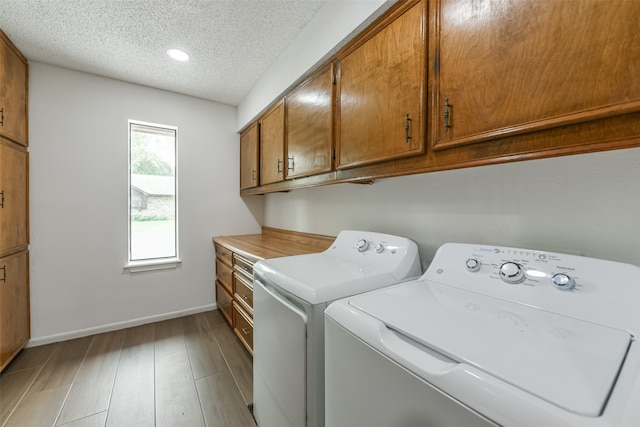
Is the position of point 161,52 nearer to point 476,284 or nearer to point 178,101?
point 178,101

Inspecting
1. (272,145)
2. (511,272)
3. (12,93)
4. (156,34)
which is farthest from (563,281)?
(12,93)

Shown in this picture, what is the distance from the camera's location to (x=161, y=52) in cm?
201

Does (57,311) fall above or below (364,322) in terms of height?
below

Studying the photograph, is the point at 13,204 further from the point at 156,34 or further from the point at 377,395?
the point at 377,395

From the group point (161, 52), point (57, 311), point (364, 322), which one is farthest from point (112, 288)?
point (364, 322)

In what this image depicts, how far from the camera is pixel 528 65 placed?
0.70 meters

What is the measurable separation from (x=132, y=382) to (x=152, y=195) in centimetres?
176

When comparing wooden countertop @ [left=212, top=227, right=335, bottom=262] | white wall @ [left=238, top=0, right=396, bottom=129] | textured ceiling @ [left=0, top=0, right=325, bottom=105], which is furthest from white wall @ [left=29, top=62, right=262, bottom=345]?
white wall @ [left=238, top=0, right=396, bottom=129]

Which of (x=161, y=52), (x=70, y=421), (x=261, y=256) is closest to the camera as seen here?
(x=70, y=421)

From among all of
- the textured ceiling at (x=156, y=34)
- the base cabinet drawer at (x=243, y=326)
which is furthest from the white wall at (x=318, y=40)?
the base cabinet drawer at (x=243, y=326)

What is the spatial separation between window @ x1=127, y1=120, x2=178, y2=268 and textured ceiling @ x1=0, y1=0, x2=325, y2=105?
58cm

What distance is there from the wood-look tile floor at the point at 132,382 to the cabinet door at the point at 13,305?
0.14 m

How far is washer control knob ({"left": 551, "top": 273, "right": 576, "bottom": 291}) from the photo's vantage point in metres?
0.70

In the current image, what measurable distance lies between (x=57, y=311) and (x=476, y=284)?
328 cm
